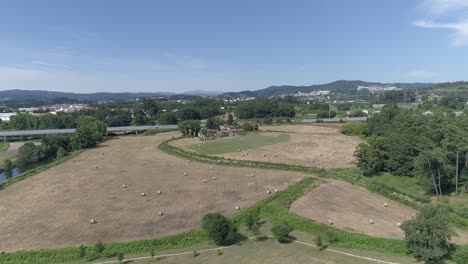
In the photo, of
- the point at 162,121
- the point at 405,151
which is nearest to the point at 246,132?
the point at 162,121

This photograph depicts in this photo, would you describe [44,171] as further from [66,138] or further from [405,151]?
[405,151]

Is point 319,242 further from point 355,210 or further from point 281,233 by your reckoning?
point 355,210

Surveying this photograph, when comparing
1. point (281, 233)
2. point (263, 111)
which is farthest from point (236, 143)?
point (263, 111)

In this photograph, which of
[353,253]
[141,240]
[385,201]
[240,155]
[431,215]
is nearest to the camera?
[431,215]

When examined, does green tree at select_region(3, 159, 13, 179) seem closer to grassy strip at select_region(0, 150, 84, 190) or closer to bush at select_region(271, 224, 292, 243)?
grassy strip at select_region(0, 150, 84, 190)

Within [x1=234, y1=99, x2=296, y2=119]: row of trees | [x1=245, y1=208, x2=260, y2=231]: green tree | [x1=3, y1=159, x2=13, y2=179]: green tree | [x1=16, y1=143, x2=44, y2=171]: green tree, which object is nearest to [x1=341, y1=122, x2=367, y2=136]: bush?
[x1=234, y1=99, x2=296, y2=119]: row of trees

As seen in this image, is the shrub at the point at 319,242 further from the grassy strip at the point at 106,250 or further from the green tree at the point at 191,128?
the green tree at the point at 191,128
